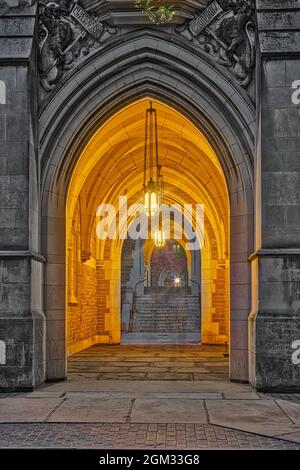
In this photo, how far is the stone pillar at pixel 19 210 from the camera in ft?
32.2

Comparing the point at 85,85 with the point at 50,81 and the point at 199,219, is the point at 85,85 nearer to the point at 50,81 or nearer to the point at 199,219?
the point at 50,81

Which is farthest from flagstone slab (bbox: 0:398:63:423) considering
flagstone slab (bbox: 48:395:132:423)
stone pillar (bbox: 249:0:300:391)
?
stone pillar (bbox: 249:0:300:391)

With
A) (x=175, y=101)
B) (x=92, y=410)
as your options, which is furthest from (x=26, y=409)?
(x=175, y=101)

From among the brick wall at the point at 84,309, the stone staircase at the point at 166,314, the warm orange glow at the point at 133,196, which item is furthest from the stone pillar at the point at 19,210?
the stone staircase at the point at 166,314

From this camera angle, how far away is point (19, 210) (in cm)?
1005

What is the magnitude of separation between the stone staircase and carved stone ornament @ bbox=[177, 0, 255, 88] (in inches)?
759

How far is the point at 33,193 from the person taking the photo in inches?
412

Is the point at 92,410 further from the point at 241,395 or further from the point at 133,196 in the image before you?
the point at 133,196

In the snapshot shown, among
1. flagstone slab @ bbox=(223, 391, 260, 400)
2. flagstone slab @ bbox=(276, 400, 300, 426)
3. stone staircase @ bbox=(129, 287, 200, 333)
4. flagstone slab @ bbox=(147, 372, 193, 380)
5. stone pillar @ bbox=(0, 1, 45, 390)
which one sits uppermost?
stone pillar @ bbox=(0, 1, 45, 390)

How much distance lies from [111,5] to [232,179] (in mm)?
3143

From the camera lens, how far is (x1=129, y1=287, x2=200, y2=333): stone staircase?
30.3 meters

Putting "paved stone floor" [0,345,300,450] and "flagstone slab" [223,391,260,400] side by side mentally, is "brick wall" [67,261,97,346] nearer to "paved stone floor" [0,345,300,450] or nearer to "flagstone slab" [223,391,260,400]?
"paved stone floor" [0,345,300,450]

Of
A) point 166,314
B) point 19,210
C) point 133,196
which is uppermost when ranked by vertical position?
point 133,196

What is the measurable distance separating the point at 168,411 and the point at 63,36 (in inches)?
227
